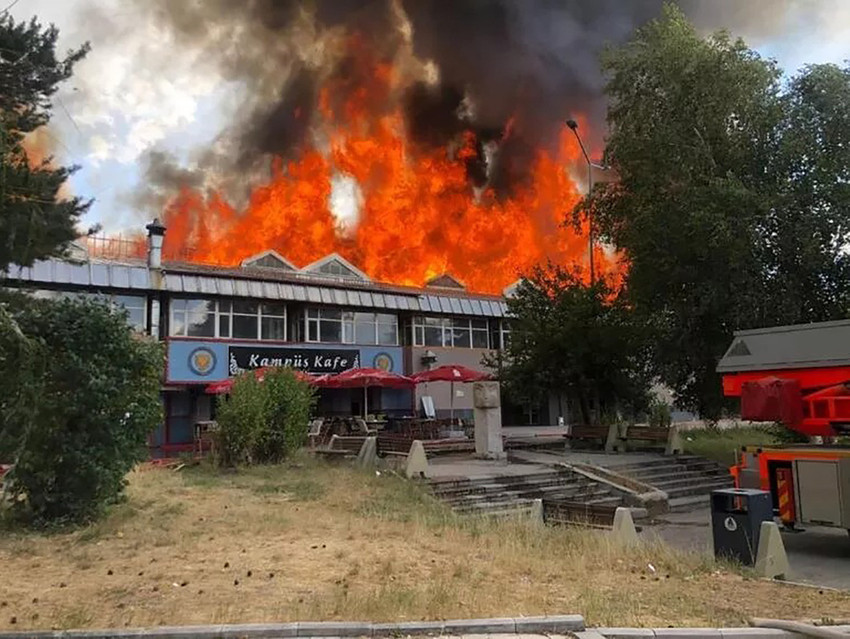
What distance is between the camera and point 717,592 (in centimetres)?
709

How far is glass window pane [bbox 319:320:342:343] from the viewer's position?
36.1m

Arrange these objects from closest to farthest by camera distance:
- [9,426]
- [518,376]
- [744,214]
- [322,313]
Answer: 1. [9,426]
2. [744,214]
3. [518,376]
4. [322,313]

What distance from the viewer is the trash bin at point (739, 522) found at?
8.80 metres

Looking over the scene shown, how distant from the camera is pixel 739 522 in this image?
8969 mm

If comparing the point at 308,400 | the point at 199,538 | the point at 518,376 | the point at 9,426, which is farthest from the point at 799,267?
the point at 9,426

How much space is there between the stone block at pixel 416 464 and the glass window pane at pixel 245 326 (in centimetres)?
2000

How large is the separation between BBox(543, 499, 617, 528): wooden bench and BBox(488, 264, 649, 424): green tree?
41.7 ft

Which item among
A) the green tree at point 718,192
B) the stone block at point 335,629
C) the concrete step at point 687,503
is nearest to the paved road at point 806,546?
the concrete step at point 687,503

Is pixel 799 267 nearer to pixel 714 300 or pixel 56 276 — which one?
pixel 714 300

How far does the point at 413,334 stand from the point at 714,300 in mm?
20736

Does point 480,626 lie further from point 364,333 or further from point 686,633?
point 364,333

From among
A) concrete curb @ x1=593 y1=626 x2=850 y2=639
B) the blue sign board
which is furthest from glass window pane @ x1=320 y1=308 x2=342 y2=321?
concrete curb @ x1=593 y1=626 x2=850 y2=639

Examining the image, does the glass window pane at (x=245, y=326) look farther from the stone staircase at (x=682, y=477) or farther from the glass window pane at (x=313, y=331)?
the stone staircase at (x=682, y=477)

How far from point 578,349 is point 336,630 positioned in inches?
760
